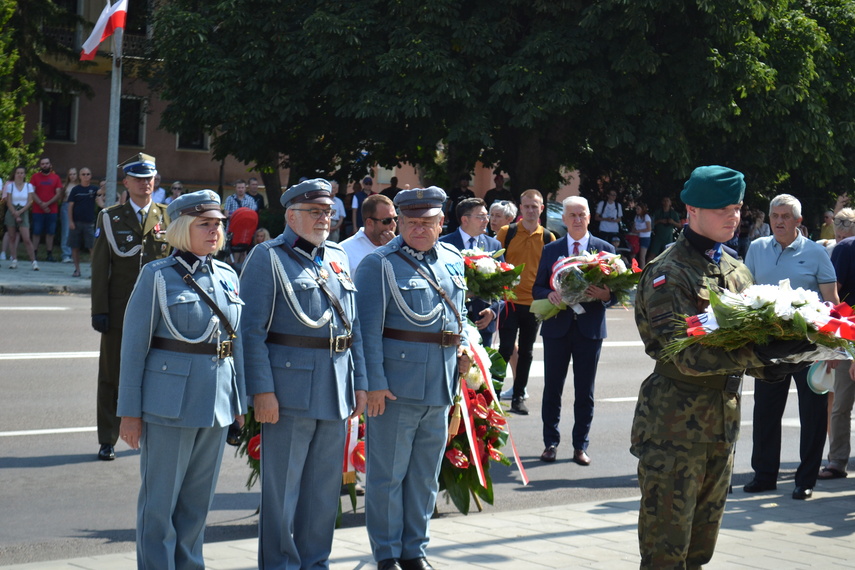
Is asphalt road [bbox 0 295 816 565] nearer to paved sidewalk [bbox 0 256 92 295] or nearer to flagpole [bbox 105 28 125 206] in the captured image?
paved sidewalk [bbox 0 256 92 295]

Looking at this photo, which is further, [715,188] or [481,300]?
[481,300]

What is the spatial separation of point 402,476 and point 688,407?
1872 millimetres

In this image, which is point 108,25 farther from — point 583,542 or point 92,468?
point 583,542

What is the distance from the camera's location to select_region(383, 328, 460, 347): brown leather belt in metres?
6.35

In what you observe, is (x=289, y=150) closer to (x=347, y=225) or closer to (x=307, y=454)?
(x=347, y=225)

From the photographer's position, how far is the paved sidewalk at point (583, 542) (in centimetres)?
632

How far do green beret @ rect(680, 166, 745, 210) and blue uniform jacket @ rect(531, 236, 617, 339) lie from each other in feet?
14.5

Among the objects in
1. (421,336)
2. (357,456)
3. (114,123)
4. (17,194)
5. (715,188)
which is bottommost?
(357,456)

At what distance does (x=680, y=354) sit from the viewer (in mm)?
4801

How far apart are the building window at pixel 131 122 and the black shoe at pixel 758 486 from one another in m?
34.4

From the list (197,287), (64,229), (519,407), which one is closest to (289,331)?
(197,287)

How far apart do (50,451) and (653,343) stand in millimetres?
5795

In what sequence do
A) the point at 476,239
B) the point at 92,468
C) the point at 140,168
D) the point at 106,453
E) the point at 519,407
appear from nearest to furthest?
the point at 140,168 < the point at 92,468 < the point at 106,453 < the point at 476,239 < the point at 519,407

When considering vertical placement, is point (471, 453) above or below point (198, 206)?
below
